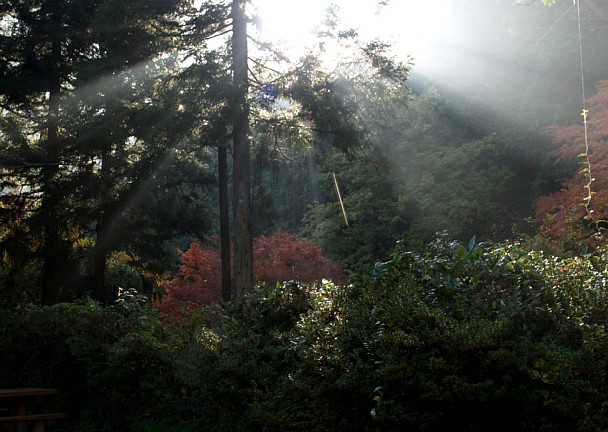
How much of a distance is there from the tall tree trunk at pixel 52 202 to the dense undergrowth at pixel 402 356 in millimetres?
10744

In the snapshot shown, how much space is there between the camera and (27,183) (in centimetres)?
1828

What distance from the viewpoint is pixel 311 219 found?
34.9 metres

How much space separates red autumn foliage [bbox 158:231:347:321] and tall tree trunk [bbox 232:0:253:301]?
19.5ft

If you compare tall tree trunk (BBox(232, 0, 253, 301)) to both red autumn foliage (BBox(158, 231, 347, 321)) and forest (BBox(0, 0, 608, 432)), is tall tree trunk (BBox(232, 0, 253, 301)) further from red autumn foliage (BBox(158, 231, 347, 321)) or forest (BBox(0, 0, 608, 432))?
red autumn foliage (BBox(158, 231, 347, 321))

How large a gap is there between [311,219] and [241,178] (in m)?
21.1

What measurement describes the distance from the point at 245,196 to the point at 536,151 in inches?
627

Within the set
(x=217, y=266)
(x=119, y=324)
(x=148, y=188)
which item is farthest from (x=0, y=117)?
(x=119, y=324)

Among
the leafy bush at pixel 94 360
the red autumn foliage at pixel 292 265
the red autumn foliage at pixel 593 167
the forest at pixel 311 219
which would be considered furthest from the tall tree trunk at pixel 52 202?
the red autumn foliage at pixel 593 167

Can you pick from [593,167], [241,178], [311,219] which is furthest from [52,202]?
[311,219]

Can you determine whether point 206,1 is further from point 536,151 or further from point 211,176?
point 536,151

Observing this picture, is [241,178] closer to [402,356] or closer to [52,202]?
[52,202]

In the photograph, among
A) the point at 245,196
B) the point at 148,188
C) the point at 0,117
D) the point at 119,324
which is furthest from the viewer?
the point at 0,117

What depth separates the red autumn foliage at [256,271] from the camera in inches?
792

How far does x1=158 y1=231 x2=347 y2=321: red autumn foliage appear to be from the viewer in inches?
792
